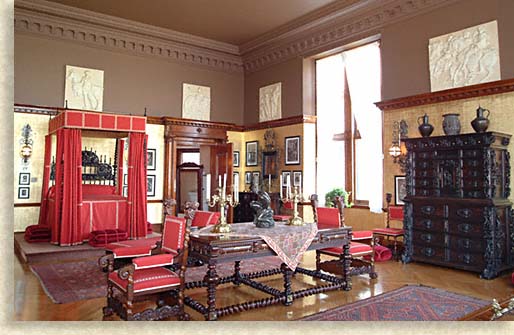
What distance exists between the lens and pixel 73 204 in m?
7.62

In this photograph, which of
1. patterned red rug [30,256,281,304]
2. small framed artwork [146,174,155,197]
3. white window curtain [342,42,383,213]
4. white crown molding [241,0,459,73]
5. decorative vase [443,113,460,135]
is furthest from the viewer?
small framed artwork [146,174,155,197]

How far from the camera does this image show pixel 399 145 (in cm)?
812

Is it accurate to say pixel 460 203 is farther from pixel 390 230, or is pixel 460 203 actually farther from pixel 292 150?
pixel 292 150

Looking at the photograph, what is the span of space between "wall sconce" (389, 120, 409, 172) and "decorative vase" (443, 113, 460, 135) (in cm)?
123

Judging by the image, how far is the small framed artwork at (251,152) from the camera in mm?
11758

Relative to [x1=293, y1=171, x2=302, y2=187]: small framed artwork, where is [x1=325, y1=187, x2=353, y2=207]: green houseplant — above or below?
below

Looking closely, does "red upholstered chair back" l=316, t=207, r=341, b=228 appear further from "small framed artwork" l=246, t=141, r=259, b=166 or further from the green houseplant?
"small framed artwork" l=246, t=141, r=259, b=166

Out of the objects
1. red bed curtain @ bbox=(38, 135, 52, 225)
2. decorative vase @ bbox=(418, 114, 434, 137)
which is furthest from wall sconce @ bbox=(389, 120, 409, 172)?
red bed curtain @ bbox=(38, 135, 52, 225)

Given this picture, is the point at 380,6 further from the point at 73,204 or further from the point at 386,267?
the point at 73,204

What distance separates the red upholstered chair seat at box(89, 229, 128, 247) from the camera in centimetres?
754

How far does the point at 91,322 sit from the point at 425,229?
5.29 m

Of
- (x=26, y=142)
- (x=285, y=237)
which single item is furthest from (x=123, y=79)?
(x=285, y=237)

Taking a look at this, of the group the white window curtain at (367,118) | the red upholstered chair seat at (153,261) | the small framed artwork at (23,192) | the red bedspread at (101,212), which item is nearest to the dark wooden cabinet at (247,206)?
the white window curtain at (367,118)

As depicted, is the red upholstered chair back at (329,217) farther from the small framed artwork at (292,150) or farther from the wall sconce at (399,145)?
the small framed artwork at (292,150)
